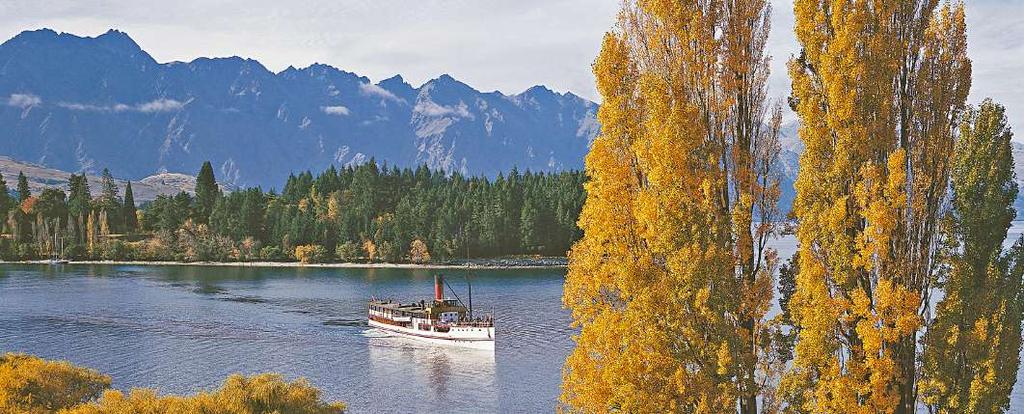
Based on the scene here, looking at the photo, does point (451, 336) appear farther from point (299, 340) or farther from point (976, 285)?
point (976, 285)

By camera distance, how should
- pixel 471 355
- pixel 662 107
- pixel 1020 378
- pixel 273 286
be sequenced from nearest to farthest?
pixel 662 107, pixel 1020 378, pixel 471 355, pixel 273 286

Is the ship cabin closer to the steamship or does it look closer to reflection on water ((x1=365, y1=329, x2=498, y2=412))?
the steamship

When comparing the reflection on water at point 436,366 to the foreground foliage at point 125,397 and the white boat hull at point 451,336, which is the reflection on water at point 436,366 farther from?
the foreground foliage at point 125,397

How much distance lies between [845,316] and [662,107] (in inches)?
258

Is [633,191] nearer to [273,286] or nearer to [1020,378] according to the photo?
[1020,378]

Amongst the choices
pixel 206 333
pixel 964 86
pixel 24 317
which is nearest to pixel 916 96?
pixel 964 86

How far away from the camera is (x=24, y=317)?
115m

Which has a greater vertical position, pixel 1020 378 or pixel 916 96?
pixel 916 96

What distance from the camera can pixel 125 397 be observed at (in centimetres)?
3034

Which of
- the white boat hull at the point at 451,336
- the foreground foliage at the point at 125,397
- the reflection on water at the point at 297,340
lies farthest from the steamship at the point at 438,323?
the foreground foliage at the point at 125,397

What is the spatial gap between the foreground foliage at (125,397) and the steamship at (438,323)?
58116mm

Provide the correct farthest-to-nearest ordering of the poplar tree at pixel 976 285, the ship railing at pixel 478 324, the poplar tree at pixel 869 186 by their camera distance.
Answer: the ship railing at pixel 478 324, the poplar tree at pixel 976 285, the poplar tree at pixel 869 186

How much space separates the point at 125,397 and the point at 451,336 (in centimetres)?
6658

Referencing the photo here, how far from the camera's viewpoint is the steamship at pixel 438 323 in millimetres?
91938
